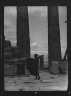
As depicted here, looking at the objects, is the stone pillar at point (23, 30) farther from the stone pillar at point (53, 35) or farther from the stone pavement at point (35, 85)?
the stone pavement at point (35, 85)

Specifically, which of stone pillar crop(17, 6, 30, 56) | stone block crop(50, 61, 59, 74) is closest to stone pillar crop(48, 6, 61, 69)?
stone pillar crop(17, 6, 30, 56)

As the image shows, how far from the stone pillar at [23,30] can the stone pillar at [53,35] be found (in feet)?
5.98

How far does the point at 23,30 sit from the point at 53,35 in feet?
8.14

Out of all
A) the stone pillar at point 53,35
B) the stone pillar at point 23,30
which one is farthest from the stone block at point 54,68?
the stone pillar at point 23,30

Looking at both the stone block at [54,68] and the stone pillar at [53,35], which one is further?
the stone pillar at [53,35]

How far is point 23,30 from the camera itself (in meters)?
17.3

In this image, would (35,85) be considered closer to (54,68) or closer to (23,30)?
(54,68)

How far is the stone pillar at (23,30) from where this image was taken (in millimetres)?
16922

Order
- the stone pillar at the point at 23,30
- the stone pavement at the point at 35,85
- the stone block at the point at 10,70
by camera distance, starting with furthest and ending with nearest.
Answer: the stone pillar at the point at 23,30
the stone block at the point at 10,70
the stone pavement at the point at 35,85

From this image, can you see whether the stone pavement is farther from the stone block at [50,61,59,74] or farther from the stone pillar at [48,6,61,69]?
the stone pillar at [48,6,61,69]

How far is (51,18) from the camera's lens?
1734cm

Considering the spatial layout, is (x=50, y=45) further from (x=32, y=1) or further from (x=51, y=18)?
(x=32, y=1)

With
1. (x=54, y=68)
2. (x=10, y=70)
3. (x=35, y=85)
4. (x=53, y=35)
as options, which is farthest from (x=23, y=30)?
(x=35, y=85)

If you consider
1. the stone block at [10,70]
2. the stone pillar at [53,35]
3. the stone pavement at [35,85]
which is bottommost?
the stone pavement at [35,85]
